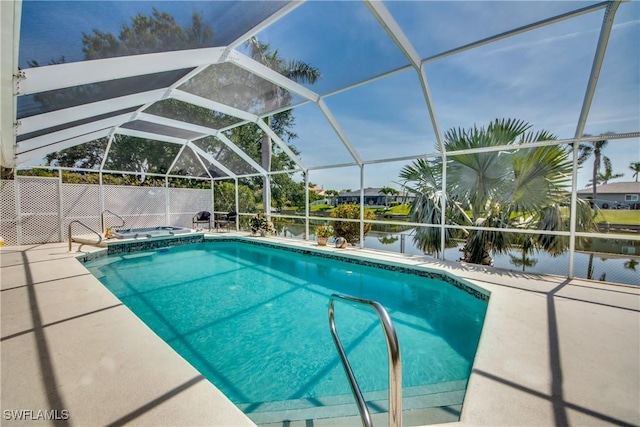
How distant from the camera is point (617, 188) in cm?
540

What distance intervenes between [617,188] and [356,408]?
6.50m

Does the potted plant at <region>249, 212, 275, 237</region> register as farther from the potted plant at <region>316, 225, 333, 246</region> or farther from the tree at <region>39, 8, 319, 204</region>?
the potted plant at <region>316, 225, 333, 246</region>

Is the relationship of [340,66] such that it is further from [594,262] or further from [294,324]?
[594,262]

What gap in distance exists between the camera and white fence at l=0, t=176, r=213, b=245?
873 cm

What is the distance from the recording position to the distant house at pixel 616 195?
5.11 m

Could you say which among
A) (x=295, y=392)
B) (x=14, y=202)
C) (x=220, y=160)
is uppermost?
(x=220, y=160)

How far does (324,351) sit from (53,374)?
2658 millimetres

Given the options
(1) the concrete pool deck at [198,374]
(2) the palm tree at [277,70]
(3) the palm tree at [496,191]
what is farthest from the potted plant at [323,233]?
(1) the concrete pool deck at [198,374]

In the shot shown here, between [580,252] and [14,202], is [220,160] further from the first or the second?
[580,252]

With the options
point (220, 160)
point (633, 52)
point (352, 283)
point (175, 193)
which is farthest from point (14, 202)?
point (633, 52)

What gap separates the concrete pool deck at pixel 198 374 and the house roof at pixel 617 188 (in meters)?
2.09

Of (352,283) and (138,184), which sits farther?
(138,184)

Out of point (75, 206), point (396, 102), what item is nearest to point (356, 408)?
point (396, 102)

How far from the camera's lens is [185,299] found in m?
5.38
